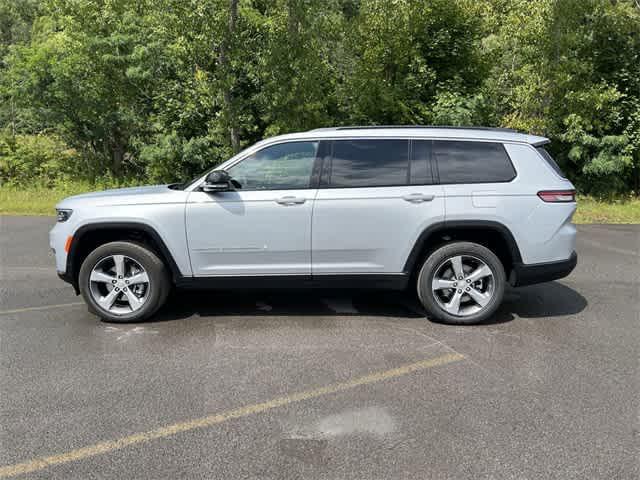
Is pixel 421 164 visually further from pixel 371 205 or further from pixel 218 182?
pixel 218 182

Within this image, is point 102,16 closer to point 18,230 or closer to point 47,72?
point 47,72

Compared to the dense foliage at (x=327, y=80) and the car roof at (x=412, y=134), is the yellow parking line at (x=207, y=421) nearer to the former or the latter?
the car roof at (x=412, y=134)

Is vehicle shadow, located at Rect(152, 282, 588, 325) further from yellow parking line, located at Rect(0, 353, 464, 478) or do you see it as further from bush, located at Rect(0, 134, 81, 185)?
bush, located at Rect(0, 134, 81, 185)

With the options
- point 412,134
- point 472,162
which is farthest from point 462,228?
point 412,134

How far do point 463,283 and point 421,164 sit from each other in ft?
3.94

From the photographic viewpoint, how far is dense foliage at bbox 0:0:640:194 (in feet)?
45.4

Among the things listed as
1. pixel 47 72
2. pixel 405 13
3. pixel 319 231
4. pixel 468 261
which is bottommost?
pixel 468 261

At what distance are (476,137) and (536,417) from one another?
2.81m

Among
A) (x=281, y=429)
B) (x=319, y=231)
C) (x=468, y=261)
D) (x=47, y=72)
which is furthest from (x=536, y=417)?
(x=47, y=72)

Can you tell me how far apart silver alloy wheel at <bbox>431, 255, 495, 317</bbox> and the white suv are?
1 centimetres

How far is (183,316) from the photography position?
18.7 ft

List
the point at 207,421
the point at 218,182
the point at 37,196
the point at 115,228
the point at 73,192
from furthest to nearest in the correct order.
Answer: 1. the point at 73,192
2. the point at 37,196
3. the point at 115,228
4. the point at 218,182
5. the point at 207,421

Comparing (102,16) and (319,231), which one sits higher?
(102,16)

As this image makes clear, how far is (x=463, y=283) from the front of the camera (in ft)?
17.6
